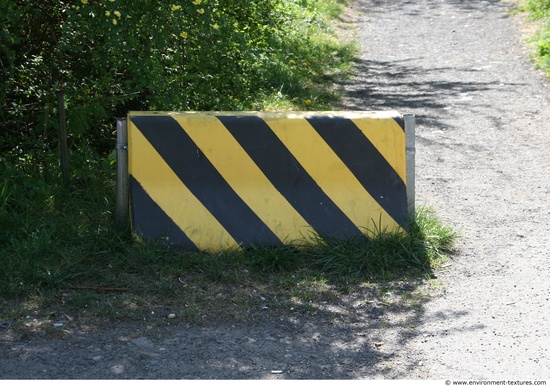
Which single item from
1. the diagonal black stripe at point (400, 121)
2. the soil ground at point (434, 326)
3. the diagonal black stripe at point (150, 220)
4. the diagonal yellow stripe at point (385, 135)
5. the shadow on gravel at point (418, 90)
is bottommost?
the soil ground at point (434, 326)

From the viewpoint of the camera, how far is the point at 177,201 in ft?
16.9

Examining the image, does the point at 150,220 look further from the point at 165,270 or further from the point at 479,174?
the point at 479,174

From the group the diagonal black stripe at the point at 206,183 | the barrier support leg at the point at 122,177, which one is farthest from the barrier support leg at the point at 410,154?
the barrier support leg at the point at 122,177

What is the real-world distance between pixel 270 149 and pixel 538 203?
84.2 inches

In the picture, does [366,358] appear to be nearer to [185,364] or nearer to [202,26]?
[185,364]

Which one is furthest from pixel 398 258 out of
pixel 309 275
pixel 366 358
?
pixel 366 358

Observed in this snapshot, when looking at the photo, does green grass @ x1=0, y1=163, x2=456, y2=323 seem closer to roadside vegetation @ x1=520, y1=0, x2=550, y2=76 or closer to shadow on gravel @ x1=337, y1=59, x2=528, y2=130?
shadow on gravel @ x1=337, y1=59, x2=528, y2=130

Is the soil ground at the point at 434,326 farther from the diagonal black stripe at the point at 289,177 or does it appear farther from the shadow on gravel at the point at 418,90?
the shadow on gravel at the point at 418,90

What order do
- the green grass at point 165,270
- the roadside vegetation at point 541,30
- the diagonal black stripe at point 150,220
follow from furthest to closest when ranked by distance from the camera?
the roadside vegetation at point 541,30, the diagonal black stripe at point 150,220, the green grass at point 165,270

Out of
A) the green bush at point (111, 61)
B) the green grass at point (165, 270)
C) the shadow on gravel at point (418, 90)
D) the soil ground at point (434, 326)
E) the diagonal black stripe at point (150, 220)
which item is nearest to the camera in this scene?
the soil ground at point (434, 326)

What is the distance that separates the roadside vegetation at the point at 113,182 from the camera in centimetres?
463

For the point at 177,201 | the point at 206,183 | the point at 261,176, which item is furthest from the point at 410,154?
the point at 177,201

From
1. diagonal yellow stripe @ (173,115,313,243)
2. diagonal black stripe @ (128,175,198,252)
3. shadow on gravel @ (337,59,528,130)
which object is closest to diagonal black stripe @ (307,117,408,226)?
diagonal yellow stripe @ (173,115,313,243)

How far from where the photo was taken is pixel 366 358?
13.0 ft
